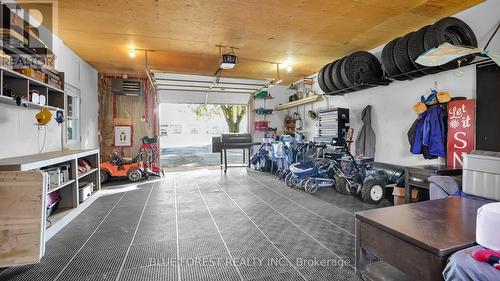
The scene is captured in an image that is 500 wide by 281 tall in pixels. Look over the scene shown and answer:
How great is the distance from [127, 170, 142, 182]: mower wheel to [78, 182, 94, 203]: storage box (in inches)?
61.2

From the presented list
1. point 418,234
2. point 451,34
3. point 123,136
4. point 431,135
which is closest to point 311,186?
point 431,135

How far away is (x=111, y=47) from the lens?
4.80m

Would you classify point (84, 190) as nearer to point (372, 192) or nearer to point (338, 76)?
point (372, 192)

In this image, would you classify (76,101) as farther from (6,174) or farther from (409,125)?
(409,125)

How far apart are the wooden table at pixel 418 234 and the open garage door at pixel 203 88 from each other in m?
5.28

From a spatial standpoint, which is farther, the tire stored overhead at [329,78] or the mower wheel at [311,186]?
the tire stored overhead at [329,78]

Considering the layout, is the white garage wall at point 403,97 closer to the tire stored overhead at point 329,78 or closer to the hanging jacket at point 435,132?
the hanging jacket at point 435,132

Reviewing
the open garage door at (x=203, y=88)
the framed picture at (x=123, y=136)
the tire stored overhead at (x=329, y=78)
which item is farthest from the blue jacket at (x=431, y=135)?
the framed picture at (x=123, y=136)

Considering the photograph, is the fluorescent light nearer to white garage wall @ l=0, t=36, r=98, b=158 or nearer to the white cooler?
white garage wall @ l=0, t=36, r=98, b=158

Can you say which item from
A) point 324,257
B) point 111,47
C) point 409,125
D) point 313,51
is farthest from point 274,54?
point 324,257

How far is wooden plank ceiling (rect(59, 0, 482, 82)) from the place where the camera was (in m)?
3.24

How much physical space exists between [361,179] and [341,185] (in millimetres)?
385

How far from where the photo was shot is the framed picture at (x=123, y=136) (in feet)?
23.9

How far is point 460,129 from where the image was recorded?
3.40m
